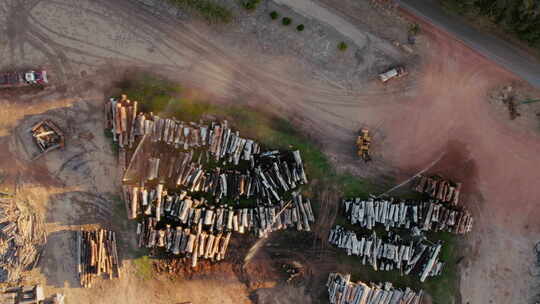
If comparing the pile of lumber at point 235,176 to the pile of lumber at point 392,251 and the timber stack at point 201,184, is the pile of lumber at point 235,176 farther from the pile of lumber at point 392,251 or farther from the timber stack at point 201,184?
the pile of lumber at point 392,251

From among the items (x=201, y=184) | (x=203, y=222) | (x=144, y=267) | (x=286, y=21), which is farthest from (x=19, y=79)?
(x=286, y=21)

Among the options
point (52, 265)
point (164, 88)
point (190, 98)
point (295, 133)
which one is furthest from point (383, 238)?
point (52, 265)

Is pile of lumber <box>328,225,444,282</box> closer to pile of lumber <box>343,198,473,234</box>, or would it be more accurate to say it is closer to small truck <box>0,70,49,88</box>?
pile of lumber <box>343,198,473,234</box>

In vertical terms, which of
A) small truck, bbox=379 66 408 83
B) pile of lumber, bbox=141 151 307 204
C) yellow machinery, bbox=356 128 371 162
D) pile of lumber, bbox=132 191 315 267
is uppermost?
small truck, bbox=379 66 408 83

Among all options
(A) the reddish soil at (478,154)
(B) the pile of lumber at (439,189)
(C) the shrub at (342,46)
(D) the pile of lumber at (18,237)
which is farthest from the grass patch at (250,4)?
(D) the pile of lumber at (18,237)

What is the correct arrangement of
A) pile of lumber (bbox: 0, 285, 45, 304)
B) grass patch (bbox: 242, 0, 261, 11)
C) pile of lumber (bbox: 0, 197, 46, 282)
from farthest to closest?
pile of lumber (bbox: 0, 285, 45, 304), pile of lumber (bbox: 0, 197, 46, 282), grass patch (bbox: 242, 0, 261, 11)

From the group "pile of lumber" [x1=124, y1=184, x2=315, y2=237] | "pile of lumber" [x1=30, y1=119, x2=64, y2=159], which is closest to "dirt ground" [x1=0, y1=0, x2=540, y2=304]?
"pile of lumber" [x1=30, y1=119, x2=64, y2=159]
